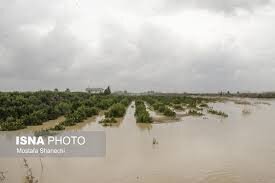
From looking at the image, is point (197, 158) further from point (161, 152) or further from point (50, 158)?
point (50, 158)

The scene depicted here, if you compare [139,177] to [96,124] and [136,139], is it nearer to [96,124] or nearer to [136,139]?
[136,139]

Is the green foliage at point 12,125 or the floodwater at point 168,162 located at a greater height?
the green foliage at point 12,125

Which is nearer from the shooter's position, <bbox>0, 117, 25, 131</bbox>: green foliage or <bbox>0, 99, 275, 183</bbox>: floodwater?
<bbox>0, 99, 275, 183</bbox>: floodwater

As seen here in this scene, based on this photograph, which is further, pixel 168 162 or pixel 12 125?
pixel 12 125

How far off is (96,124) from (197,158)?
440 inches

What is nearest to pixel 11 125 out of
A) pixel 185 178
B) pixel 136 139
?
pixel 136 139

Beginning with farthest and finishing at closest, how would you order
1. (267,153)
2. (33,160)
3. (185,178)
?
(267,153) < (33,160) < (185,178)

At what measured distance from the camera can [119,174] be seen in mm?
9719

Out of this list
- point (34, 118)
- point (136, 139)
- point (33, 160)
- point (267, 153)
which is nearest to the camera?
point (33, 160)

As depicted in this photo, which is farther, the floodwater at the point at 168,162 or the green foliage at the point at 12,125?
the green foliage at the point at 12,125

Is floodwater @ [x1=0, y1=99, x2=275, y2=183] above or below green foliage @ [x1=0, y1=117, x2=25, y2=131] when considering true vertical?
below

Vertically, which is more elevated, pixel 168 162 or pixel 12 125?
pixel 12 125

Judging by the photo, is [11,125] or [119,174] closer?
[119,174]

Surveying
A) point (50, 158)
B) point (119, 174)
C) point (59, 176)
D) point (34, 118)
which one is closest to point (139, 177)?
point (119, 174)
